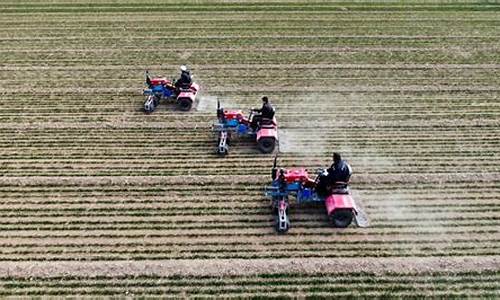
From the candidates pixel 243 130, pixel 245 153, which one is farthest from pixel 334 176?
pixel 243 130

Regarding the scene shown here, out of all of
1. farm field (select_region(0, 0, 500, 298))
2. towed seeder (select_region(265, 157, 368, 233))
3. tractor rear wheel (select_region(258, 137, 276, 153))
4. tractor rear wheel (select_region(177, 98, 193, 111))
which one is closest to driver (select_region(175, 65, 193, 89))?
tractor rear wheel (select_region(177, 98, 193, 111))

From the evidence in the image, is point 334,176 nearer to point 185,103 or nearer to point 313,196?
point 313,196

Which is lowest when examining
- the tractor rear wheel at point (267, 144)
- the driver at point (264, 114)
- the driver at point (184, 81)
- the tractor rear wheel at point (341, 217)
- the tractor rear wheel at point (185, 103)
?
the tractor rear wheel at point (341, 217)

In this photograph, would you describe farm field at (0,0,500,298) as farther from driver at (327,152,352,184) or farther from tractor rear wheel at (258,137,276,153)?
driver at (327,152,352,184)

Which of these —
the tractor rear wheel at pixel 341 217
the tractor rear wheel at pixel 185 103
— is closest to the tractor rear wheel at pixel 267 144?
the tractor rear wheel at pixel 341 217

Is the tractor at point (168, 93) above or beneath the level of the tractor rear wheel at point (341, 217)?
above

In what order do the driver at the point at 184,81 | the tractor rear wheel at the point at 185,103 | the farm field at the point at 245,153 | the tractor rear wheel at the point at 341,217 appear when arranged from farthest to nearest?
the driver at the point at 184,81 < the tractor rear wheel at the point at 185,103 < the tractor rear wheel at the point at 341,217 < the farm field at the point at 245,153

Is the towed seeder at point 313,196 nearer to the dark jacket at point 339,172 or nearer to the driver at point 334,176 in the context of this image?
the driver at point 334,176
